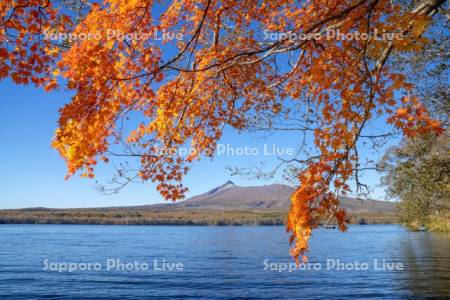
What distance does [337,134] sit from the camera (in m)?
8.47

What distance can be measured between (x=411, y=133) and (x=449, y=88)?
9.96 meters

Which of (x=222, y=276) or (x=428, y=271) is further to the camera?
(x=428, y=271)

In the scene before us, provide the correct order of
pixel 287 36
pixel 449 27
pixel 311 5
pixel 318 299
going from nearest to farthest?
pixel 287 36 < pixel 311 5 < pixel 449 27 < pixel 318 299

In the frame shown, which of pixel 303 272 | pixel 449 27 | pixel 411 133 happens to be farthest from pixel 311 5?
pixel 303 272

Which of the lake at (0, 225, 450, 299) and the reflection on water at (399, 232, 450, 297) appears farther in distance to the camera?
the reflection on water at (399, 232, 450, 297)

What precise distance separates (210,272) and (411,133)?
20030mm

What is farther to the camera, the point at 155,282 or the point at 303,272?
the point at 303,272

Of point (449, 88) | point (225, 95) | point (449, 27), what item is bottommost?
point (225, 95)

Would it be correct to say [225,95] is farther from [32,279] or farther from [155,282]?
[32,279]

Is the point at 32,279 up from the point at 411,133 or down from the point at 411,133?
down

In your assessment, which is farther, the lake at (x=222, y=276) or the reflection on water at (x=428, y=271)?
the reflection on water at (x=428, y=271)

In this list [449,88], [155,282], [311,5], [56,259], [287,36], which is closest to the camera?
[287,36]

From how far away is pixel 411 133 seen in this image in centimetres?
844

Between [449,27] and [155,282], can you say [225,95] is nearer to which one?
[449,27]
